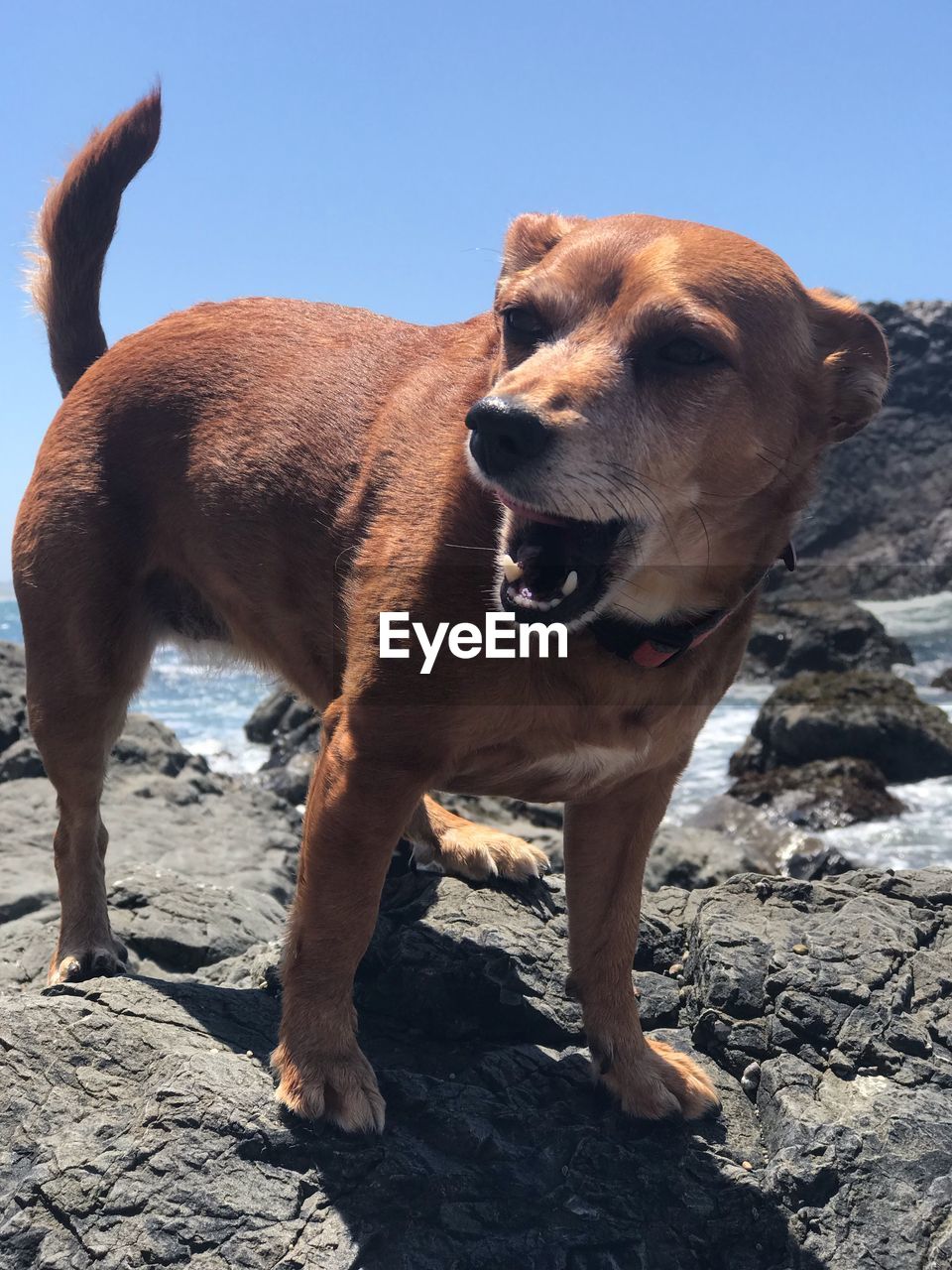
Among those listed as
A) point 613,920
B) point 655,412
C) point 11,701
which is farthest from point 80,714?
point 11,701

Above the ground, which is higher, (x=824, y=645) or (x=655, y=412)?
(x=655, y=412)

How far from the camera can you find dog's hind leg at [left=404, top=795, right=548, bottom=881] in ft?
14.5

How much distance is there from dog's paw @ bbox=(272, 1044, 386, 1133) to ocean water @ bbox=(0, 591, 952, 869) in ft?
5.37

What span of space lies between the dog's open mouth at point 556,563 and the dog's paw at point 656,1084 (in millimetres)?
1554

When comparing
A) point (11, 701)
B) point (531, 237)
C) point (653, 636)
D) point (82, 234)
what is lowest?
point (11, 701)

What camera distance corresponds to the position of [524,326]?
9.91 feet

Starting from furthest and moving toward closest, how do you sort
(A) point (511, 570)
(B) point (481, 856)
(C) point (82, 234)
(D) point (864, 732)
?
1. (D) point (864, 732)
2. (C) point (82, 234)
3. (B) point (481, 856)
4. (A) point (511, 570)

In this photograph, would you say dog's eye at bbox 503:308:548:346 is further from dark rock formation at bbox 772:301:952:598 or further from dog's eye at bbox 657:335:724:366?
dark rock formation at bbox 772:301:952:598

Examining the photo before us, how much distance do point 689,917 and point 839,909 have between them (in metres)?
0.53

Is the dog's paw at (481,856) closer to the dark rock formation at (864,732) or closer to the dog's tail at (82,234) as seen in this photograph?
the dog's tail at (82,234)

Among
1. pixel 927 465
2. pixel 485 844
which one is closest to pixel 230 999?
pixel 485 844

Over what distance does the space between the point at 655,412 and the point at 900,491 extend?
4663 cm

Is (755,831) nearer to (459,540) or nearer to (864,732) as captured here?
(864,732)

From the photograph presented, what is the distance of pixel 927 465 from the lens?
153 ft
